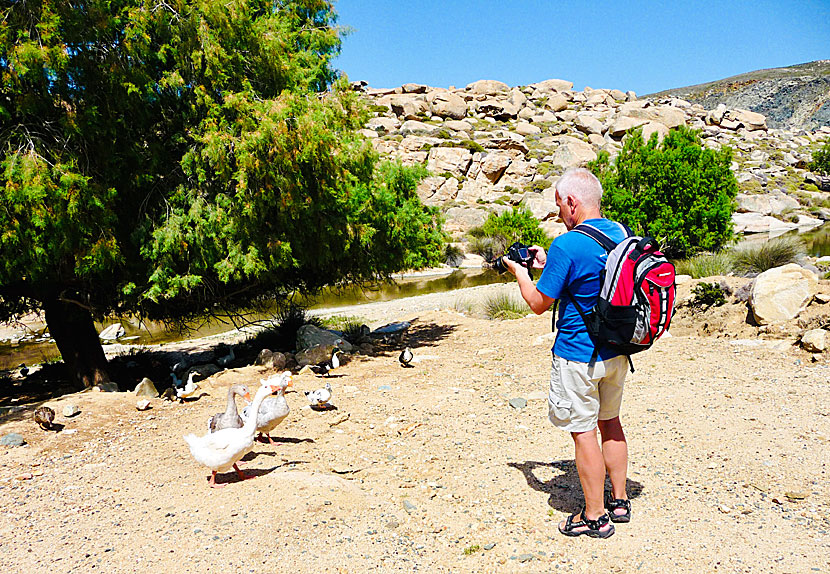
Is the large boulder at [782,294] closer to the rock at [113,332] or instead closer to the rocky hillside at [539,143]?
the rock at [113,332]

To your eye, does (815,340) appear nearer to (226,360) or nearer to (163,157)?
(226,360)

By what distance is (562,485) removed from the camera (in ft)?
14.6

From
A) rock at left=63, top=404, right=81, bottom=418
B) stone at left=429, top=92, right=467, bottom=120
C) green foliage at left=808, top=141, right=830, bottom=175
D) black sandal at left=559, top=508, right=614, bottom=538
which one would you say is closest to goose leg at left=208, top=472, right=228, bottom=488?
black sandal at left=559, top=508, right=614, bottom=538

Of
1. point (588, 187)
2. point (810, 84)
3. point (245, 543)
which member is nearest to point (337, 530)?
point (245, 543)

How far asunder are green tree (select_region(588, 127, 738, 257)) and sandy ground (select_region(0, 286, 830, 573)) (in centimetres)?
1124

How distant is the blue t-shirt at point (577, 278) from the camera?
3.39 metres

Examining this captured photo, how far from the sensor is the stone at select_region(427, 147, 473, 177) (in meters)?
51.4

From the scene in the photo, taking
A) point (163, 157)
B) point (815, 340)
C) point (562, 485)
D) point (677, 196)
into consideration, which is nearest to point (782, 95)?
point (677, 196)

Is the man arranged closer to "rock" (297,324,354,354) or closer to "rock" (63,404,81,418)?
"rock" (63,404,81,418)

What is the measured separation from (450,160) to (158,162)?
148ft

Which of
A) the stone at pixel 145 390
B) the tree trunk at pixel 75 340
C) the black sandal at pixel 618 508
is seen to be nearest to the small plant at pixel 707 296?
the black sandal at pixel 618 508

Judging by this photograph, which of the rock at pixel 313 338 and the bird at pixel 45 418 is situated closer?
the bird at pixel 45 418

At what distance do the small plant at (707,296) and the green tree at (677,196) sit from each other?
26.0ft

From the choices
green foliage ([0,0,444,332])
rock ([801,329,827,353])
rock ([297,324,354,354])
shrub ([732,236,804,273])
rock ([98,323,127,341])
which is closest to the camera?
green foliage ([0,0,444,332])
